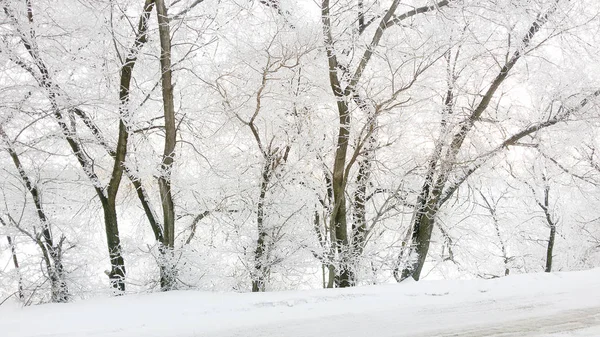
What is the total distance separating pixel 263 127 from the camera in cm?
780

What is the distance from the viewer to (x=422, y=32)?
7062mm

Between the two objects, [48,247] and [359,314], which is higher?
[48,247]

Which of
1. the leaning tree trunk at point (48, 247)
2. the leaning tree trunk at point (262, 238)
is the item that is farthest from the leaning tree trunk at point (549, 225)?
the leaning tree trunk at point (48, 247)

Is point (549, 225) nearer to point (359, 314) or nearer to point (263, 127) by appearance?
point (263, 127)

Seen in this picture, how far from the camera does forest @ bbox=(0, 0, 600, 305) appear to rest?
222 inches

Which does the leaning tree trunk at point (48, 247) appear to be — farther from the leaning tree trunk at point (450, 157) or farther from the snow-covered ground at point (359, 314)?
the leaning tree trunk at point (450, 157)

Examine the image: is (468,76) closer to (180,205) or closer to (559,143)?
(559,143)

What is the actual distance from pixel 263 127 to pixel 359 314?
5.65 metres

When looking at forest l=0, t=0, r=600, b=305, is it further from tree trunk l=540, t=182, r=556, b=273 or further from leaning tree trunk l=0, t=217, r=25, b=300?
tree trunk l=540, t=182, r=556, b=273

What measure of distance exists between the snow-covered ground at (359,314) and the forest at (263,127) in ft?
7.55

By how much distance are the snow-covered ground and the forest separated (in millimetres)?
2301

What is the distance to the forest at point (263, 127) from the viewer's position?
563cm

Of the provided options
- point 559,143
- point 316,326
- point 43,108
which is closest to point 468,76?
point 559,143

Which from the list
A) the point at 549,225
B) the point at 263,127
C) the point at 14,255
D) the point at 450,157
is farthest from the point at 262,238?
the point at 549,225
